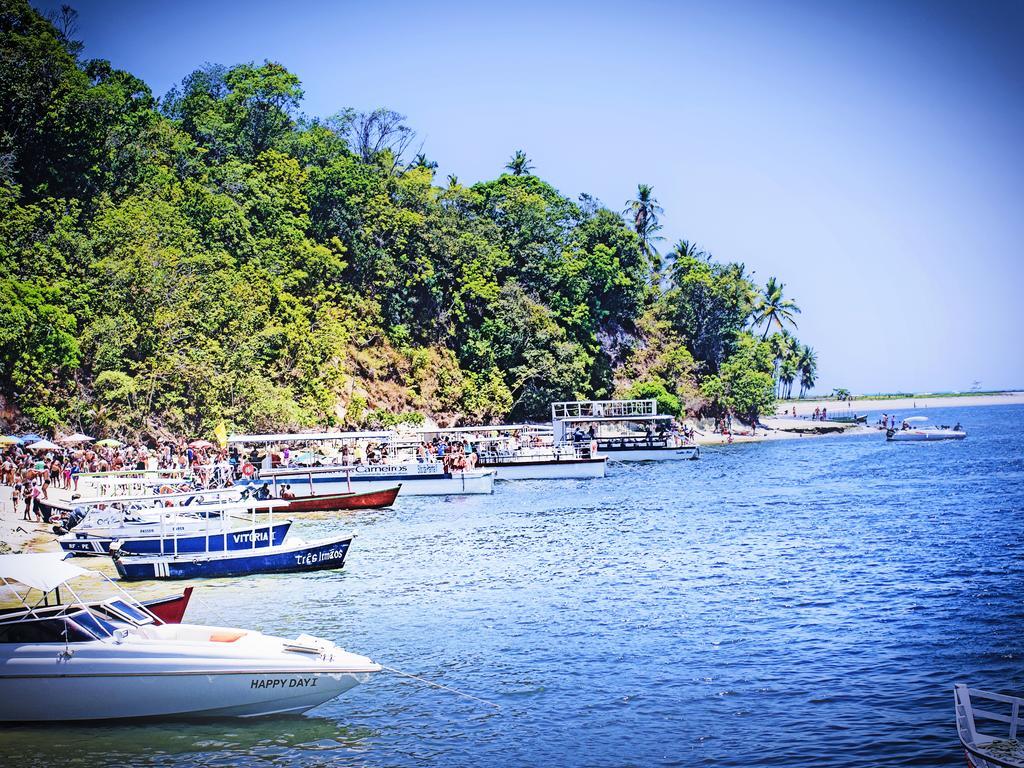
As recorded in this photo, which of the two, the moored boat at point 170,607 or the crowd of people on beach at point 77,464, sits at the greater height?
the crowd of people on beach at point 77,464

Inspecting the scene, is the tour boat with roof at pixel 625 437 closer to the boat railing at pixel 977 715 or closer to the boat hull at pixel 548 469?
the boat hull at pixel 548 469

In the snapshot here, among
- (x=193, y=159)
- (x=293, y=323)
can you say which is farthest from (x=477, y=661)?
(x=193, y=159)

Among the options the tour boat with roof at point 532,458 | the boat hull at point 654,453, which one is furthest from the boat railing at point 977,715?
the boat hull at point 654,453

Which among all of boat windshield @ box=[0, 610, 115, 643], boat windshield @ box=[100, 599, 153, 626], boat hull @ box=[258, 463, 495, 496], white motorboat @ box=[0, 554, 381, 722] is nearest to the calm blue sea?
white motorboat @ box=[0, 554, 381, 722]

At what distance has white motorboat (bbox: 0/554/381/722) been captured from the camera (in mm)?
16578

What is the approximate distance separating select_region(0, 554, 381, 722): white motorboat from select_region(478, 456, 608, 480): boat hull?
4521cm

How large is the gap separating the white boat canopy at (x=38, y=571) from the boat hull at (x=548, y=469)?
4482 centimetres

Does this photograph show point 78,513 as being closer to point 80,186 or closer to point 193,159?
point 80,186

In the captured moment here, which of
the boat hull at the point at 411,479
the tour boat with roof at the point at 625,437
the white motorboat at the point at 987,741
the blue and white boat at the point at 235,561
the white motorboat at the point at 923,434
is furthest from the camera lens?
the white motorboat at the point at 923,434

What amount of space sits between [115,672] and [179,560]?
13726 millimetres

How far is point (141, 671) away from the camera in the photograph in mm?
16609

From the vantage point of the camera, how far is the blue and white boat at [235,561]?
1171 inches

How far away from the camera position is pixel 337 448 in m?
70.0

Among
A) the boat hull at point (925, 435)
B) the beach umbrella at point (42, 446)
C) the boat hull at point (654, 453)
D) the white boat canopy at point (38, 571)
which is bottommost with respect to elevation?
the boat hull at point (925, 435)
